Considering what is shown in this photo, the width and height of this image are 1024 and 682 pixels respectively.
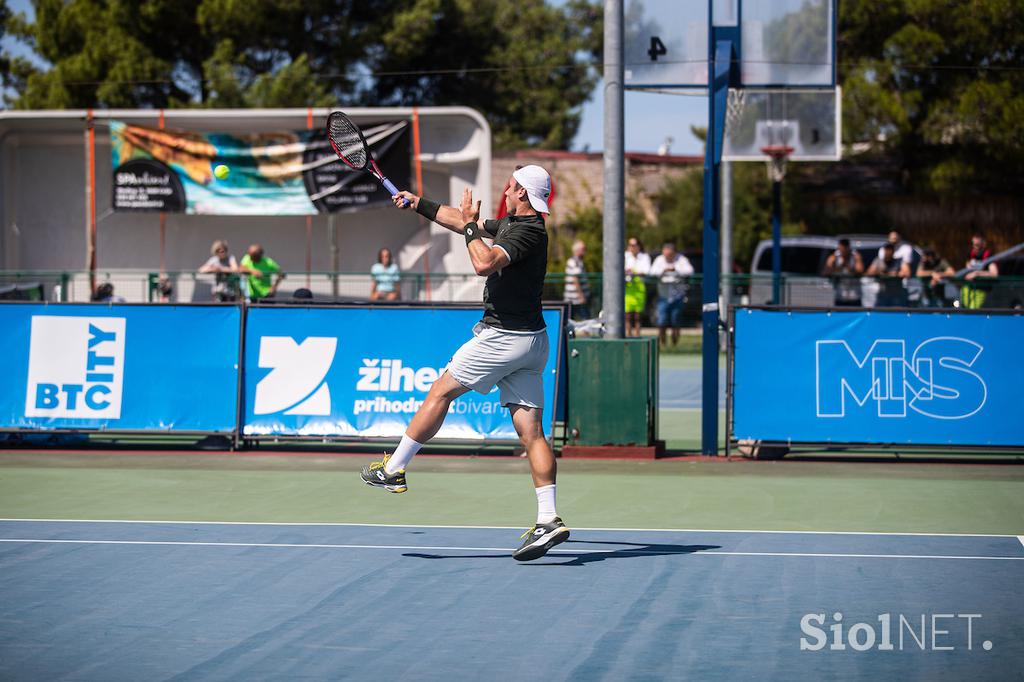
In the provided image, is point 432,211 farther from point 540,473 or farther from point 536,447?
point 540,473

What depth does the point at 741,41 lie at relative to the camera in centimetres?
1282

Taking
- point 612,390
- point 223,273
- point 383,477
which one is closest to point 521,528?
point 383,477

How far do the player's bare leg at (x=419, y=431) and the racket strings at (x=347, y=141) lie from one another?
A: 194cm

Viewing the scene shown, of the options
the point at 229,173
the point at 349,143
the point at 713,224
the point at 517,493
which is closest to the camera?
the point at 349,143

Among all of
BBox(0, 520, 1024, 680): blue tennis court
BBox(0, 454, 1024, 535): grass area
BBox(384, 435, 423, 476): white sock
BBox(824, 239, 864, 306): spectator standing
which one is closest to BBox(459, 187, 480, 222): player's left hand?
BBox(384, 435, 423, 476): white sock

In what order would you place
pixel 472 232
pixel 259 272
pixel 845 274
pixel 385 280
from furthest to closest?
1. pixel 845 274
2. pixel 385 280
3. pixel 259 272
4. pixel 472 232

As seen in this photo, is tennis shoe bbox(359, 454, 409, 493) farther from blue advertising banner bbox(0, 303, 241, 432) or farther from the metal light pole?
the metal light pole

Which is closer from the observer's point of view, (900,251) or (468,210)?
(468,210)

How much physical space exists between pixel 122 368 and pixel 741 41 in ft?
21.7

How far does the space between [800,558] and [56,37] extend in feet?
114

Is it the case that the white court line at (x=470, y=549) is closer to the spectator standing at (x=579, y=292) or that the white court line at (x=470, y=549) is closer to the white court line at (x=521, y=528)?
the white court line at (x=521, y=528)

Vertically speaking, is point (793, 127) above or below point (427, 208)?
above

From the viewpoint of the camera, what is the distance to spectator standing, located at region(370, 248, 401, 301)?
21.9m

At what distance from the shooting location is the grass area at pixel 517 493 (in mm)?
9352
